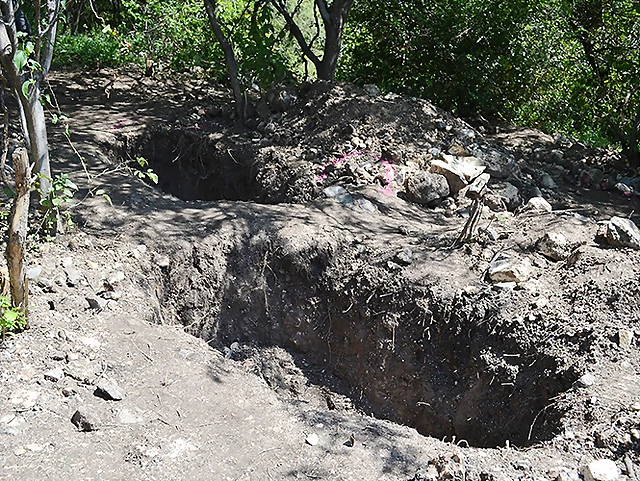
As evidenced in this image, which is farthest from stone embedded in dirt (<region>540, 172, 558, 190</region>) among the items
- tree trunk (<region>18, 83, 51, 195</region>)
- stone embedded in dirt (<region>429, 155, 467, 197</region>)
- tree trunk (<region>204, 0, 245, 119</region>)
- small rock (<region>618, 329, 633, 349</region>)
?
tree trunk (<region>18, 83, 51, 195</region>)

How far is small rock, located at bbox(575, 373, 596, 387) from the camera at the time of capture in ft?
11.6

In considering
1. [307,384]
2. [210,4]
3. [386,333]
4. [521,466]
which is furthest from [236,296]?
[210,4]

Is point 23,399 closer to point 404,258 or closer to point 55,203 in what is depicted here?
point 55,203

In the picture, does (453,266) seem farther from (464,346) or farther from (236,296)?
(236,296)

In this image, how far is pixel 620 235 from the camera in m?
4.48

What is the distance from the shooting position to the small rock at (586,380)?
3.54 m

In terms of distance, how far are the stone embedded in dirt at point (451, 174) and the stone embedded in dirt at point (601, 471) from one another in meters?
3.28

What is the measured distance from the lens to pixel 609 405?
334 cm

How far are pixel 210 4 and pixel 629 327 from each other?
5.27 meters

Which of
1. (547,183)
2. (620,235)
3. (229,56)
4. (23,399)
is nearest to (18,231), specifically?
(23,399)

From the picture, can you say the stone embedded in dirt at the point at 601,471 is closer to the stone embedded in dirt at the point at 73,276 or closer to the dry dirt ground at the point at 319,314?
the dry dirt ground at the point at 319,314

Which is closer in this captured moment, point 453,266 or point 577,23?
point 453,266

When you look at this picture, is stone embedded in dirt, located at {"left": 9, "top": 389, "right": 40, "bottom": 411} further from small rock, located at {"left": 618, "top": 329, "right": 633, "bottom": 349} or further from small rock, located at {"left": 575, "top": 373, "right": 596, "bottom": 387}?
small rock, located at {"left": 618, "top": 329, "right": 633, "bottom": 349}

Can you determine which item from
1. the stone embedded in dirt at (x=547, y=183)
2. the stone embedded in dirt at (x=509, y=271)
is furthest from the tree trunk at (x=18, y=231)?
Answer: the stone embedded in dirt at (x=547, y=183)
